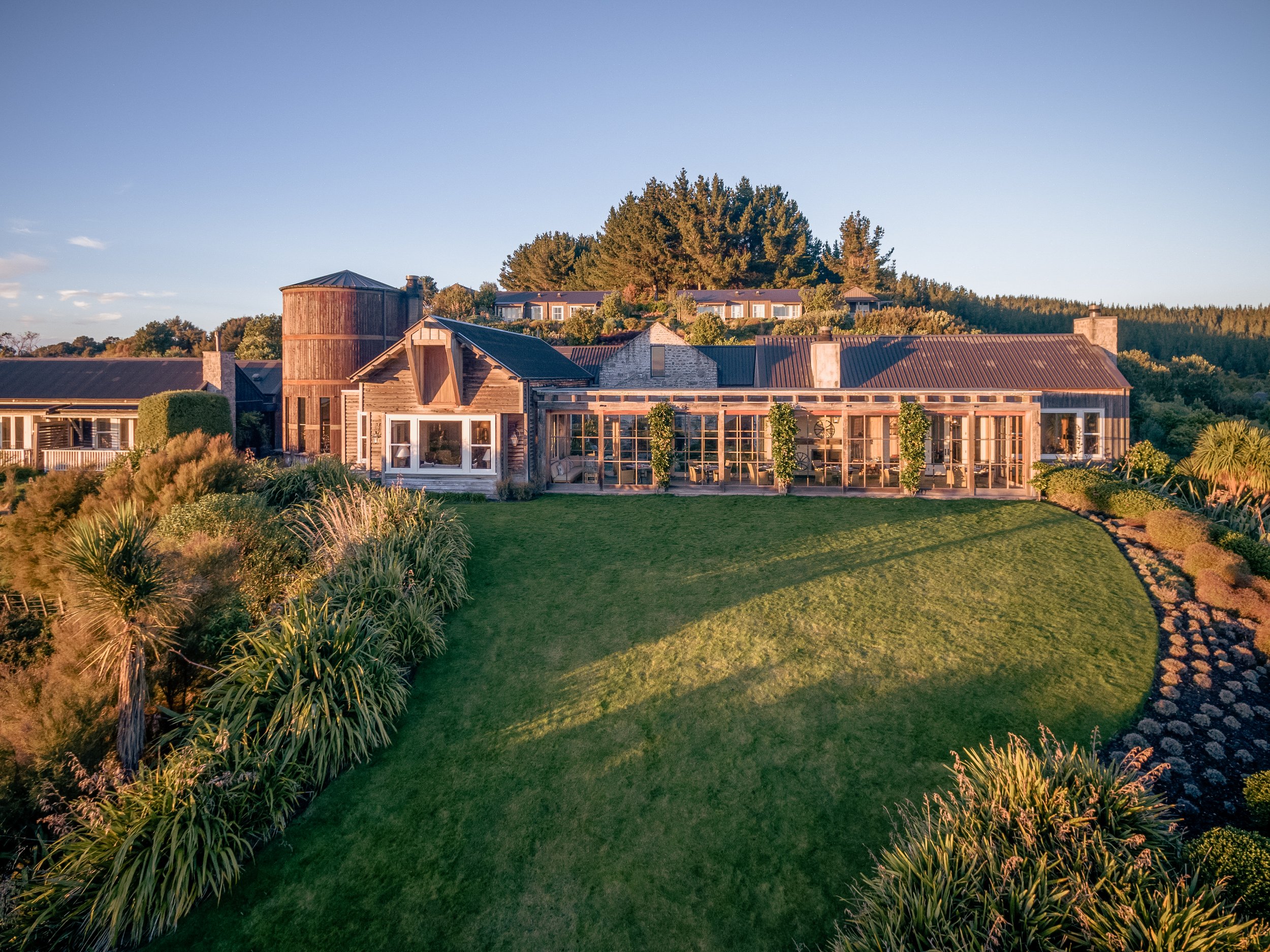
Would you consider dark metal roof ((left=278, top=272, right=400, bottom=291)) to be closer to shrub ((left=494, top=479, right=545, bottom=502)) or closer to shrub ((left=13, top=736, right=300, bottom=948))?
shrub ((left=494, top=479, right=545, bottom=502))

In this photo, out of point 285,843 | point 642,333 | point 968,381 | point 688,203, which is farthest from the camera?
point 688,203

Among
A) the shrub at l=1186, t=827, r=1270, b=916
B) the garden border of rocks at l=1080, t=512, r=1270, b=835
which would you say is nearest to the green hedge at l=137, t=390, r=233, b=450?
the garden border of rocks at l=1080, t=512, r=1270, b=835

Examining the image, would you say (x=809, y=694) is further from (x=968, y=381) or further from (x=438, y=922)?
(x=968, y=381)

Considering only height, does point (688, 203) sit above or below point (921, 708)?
above

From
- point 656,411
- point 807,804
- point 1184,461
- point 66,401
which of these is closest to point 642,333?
point 656,411

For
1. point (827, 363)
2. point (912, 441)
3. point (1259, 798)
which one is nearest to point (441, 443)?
point (827, 363)

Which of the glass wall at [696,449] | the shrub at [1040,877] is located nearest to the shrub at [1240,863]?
the shrub at [1040,877]
